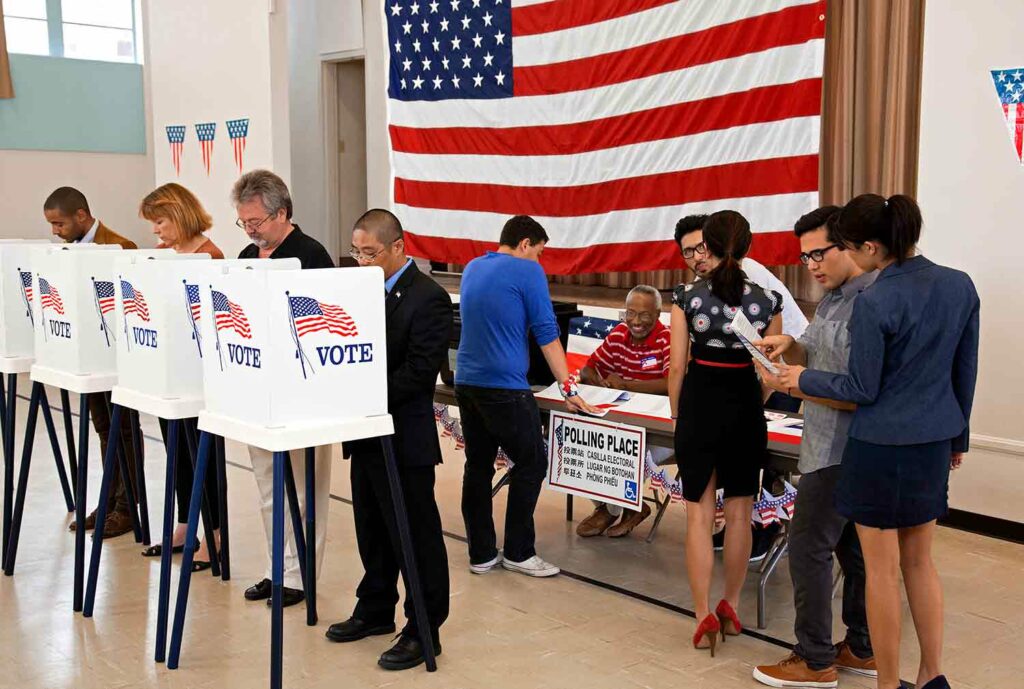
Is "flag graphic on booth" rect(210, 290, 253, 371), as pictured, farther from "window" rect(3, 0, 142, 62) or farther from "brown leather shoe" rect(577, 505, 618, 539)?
"window" rect(3, 0, 142, 62)

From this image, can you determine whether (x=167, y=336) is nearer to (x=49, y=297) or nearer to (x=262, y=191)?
(x=262, y=191)

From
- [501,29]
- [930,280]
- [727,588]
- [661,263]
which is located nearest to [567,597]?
[727,588]

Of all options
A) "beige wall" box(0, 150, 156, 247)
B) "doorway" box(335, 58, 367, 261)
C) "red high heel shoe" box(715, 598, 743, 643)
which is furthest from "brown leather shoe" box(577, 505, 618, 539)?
"beige wall" box(0, 150, 156, 247)

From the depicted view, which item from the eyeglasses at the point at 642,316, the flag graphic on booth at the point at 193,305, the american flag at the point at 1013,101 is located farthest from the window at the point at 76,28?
the american flag at the point at 1013,101

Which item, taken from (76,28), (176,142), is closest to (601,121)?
(176,142)

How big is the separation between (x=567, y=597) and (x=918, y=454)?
69.1 inches

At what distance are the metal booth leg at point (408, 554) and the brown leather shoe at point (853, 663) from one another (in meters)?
1.30

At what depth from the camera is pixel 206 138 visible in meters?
10.0

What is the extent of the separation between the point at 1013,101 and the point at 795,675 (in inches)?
112

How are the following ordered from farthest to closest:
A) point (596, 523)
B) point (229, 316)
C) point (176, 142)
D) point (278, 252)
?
point (176, 142) → point (596, 523) → point (278, 252) → point (229, 316)

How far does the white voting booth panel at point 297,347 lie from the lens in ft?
9.82

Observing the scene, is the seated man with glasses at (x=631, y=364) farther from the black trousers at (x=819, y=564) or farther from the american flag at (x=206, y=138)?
the american flag at (x=206, y=138)

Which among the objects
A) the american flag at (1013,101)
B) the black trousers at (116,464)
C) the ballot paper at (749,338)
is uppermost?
the american flag at (1013,101)

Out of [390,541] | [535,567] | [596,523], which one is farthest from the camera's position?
[596,523]
